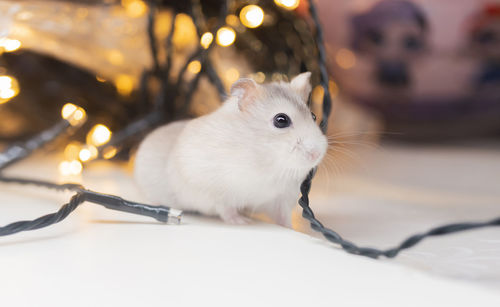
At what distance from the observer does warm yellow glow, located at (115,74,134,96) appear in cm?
116

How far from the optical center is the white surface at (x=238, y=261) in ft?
1.51

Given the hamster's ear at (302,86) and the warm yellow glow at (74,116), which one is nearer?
the hamster's ear at (302,86)

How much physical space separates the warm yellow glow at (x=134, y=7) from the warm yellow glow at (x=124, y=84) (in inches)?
6.5

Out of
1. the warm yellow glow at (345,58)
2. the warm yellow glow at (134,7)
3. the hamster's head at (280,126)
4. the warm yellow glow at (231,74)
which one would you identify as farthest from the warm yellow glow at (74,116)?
the warm yellow glow at (345,58)

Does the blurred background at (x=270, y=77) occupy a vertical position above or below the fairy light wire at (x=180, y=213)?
above

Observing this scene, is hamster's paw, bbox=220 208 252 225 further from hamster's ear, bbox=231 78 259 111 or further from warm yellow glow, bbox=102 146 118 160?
warm yellow glow, bbox=102 146 118 160

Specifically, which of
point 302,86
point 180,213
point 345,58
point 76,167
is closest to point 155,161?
point 180,213

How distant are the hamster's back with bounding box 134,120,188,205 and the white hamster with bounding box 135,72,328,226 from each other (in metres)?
Answer: 0.03

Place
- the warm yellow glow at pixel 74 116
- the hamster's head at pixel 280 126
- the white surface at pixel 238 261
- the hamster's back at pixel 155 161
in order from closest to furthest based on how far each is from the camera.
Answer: the white surface at pixel 238 261 < the hamster's head at pixel 280 126 < the hamster's back at pixel 155 161 < the warm yellow glow at pixel 74 116

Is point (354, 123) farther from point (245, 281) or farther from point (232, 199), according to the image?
point (245, 281)

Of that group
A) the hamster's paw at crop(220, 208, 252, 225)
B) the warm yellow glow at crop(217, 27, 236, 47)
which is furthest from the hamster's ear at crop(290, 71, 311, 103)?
the warm yellow glow at crop(217, 27, 236, 47)

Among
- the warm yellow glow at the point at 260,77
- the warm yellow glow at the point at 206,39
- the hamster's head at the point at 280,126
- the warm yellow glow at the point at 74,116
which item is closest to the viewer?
the hamster's head at the point at 280,126

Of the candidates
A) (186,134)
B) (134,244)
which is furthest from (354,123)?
(134,244)

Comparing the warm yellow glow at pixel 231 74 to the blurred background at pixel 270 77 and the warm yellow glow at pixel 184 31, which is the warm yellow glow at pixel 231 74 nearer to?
the blurred background at pixel 270 77
